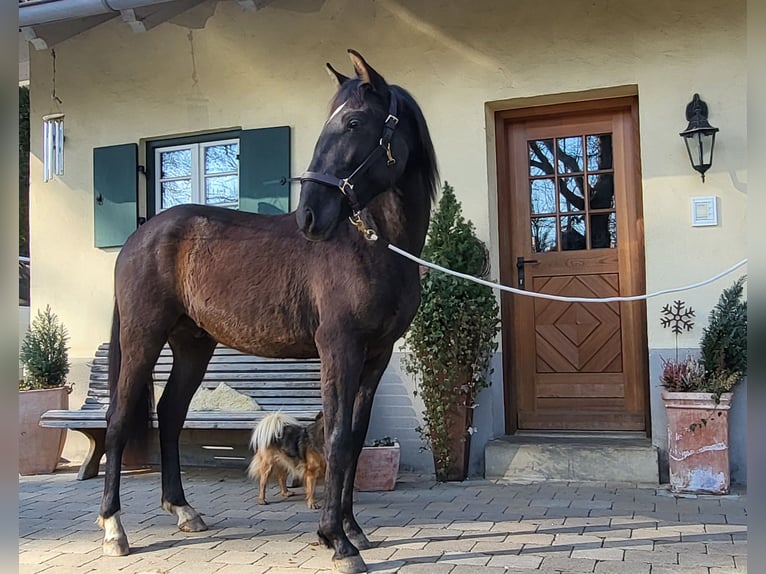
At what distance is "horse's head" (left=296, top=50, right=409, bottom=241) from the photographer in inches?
107

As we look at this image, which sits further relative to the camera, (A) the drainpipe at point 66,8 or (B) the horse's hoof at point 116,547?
(A) the drainpipe at point 66,8

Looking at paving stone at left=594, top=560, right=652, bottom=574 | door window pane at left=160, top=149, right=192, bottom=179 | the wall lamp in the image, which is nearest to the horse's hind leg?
paving stone at left=594, top=560, right=652, bottom=574

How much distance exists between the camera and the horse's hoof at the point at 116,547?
3092 mm

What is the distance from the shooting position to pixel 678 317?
179 inches

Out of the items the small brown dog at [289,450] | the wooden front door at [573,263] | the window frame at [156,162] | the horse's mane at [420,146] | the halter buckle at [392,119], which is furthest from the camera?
the window frame at [156,162]

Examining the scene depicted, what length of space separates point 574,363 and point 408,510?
1898 millimetres

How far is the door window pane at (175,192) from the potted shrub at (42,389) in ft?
4.82

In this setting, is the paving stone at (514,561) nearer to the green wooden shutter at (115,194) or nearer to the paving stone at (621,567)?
the paving stone at (621,567)

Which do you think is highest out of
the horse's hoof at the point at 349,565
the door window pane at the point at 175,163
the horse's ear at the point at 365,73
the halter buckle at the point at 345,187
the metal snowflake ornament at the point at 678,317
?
the door window pane at the point at 175,163

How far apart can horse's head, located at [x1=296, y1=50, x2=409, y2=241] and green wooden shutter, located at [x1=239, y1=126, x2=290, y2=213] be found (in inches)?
107

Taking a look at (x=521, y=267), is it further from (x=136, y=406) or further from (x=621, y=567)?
(x=136, y=406)

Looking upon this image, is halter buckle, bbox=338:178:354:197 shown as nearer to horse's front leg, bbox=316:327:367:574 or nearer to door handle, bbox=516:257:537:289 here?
horse's front leg, bbox=316:327:367:574

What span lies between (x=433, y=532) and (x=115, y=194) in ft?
14.1

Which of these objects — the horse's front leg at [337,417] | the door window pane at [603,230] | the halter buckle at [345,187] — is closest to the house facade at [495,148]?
the door window pane at [603,230]
